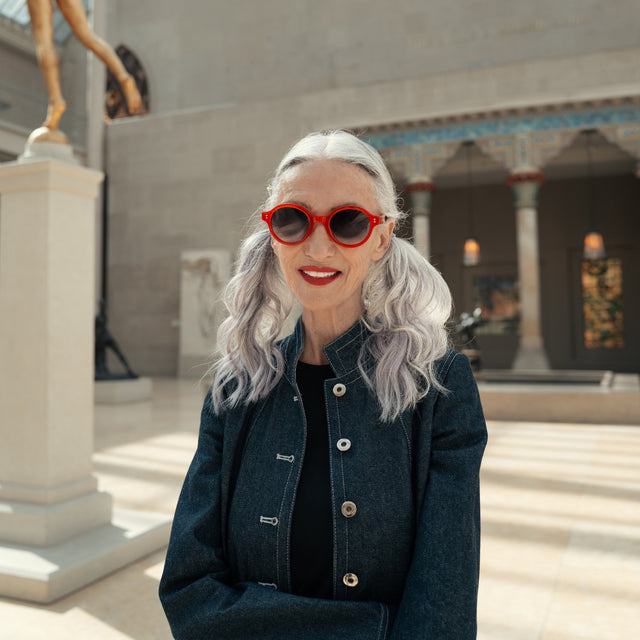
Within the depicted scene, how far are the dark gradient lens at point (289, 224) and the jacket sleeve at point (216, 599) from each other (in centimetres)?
44

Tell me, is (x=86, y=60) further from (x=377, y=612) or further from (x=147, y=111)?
(x=377, y=612)

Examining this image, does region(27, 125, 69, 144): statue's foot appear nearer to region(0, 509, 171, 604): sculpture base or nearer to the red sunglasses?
region(0, 509, 171, 604): sculpture base

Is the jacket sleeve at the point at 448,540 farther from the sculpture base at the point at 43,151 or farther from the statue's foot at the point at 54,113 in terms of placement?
the statue's foot at the point at 54,113

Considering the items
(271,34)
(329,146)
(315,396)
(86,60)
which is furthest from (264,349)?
(86,60)

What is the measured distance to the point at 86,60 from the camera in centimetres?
1658

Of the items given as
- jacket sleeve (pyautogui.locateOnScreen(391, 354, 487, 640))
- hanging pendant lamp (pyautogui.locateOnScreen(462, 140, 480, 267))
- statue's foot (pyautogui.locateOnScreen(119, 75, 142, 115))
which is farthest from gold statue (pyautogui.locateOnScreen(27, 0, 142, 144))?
hanging pendant lamp (pyautogui.locateOnScreen(462, 140, 480, 267))

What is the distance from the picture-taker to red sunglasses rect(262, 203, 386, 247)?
4.04ft

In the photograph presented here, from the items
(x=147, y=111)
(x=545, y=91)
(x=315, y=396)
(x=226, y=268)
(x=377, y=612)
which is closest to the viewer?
(x=377, y=612)

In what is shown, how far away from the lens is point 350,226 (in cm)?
123

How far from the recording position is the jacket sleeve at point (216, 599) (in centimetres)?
115

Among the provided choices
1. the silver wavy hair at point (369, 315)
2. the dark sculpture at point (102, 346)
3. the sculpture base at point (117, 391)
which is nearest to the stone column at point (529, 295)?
the sculpture base at point (117, 391)

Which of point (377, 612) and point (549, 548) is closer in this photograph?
point (377, 612)

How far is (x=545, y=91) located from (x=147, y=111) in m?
11.3

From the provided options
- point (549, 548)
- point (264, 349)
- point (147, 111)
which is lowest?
point (549, 548)
